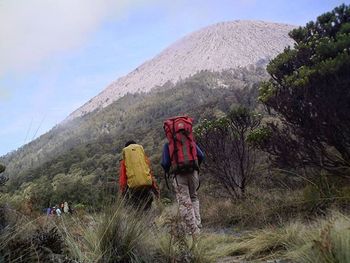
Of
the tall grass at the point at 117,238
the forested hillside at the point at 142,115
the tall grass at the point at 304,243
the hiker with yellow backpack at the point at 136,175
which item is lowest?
the tall grass at the point at 304,243

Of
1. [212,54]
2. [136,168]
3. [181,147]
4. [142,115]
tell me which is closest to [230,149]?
[136,168]

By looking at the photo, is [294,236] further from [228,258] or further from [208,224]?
[208,224]

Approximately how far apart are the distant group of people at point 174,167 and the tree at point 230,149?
4.55 metres

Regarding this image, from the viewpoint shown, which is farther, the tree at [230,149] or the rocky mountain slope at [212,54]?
the rocky mountain slope at [212,54]

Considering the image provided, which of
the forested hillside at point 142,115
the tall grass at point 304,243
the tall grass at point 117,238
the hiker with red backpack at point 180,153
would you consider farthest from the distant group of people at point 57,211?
the forested hillside at point 142,115

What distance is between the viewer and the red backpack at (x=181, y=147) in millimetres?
5363

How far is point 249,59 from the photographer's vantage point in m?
153

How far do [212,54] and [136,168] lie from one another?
167168mm

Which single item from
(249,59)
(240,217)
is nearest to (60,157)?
(240,217)

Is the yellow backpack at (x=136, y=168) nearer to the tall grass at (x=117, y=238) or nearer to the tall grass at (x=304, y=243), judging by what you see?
the tall grass at (x=304, y=243)

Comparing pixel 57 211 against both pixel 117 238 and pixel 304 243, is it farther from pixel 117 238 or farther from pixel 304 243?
pixel 304 243

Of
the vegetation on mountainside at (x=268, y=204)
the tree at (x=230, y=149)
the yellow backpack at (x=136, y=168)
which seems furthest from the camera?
the tree at (x=230, y=149)

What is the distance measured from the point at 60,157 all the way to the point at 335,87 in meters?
57.6

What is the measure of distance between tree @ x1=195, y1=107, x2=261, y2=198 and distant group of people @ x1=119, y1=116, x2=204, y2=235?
455 centimetres
